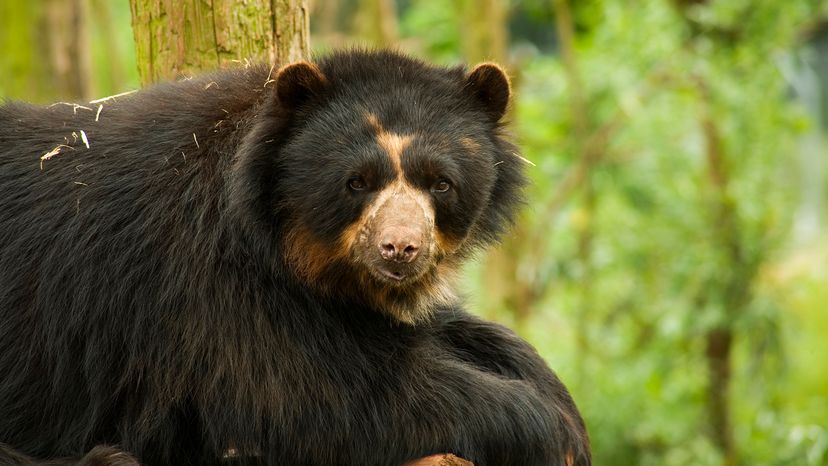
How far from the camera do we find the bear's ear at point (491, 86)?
4.84 m

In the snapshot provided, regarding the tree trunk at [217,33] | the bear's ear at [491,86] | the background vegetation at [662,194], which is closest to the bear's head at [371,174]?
the bear's ear at [491,86]

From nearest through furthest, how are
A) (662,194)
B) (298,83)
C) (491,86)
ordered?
(298,83)
(491,86)
(662,194)

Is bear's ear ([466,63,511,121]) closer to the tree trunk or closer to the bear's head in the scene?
the bear's head

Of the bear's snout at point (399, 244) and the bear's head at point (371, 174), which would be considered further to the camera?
the bear's head at point (371, 174)

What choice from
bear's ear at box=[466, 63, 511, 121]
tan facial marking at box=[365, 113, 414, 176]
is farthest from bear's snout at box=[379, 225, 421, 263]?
bear's ear at box=[466, 63, 511, 121]

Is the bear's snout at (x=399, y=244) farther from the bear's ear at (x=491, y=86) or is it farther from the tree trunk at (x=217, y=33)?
the tree trunk at (x=217, y=33)

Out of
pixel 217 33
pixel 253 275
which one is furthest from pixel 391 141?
pixel 217 33

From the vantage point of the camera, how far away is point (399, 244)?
4.25 meters

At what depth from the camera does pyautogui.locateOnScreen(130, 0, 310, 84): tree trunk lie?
5379mm

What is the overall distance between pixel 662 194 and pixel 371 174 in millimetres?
7321

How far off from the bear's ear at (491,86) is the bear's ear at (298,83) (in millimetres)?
657

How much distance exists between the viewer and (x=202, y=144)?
4.52 m

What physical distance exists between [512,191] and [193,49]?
66.1 inches

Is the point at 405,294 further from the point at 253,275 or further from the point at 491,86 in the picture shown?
the point at 491,86
